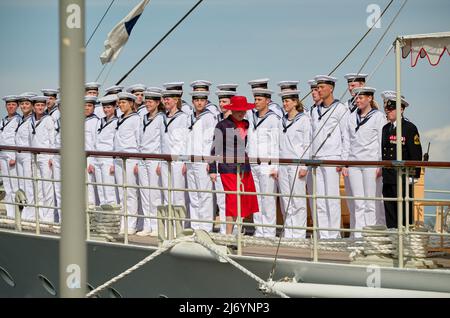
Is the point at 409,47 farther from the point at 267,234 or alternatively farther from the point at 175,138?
the point at 175,138

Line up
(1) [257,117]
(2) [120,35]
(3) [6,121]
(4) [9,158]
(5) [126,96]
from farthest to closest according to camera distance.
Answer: (3) [6,121] → (4) [9,158] → (5) [126,96] → (1) [257,117] → (2) [120,35]

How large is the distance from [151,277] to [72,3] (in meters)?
5.56

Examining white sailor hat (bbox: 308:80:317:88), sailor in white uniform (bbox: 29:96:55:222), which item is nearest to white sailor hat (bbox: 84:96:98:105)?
sailor in white uniform (bbox: 29:96:55:222)

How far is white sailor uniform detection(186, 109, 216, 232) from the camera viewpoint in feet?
37.2

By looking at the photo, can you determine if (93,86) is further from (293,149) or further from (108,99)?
(293,149)

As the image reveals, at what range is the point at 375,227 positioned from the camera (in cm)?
908

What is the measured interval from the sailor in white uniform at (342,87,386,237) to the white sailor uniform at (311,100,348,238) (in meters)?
0.09

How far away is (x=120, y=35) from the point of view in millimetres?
10844

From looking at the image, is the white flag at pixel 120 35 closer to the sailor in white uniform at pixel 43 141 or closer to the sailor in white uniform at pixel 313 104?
the sailor in white uniform at pixel 313 104

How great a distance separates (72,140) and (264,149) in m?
6.09

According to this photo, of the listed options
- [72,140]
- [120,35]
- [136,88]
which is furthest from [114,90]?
[72,140]

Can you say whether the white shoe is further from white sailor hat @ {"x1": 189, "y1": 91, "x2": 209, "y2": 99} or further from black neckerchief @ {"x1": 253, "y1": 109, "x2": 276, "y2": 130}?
black neckerchief @ {"x1": 253, "y1": 109, "x2": 276, "y2": 130}
